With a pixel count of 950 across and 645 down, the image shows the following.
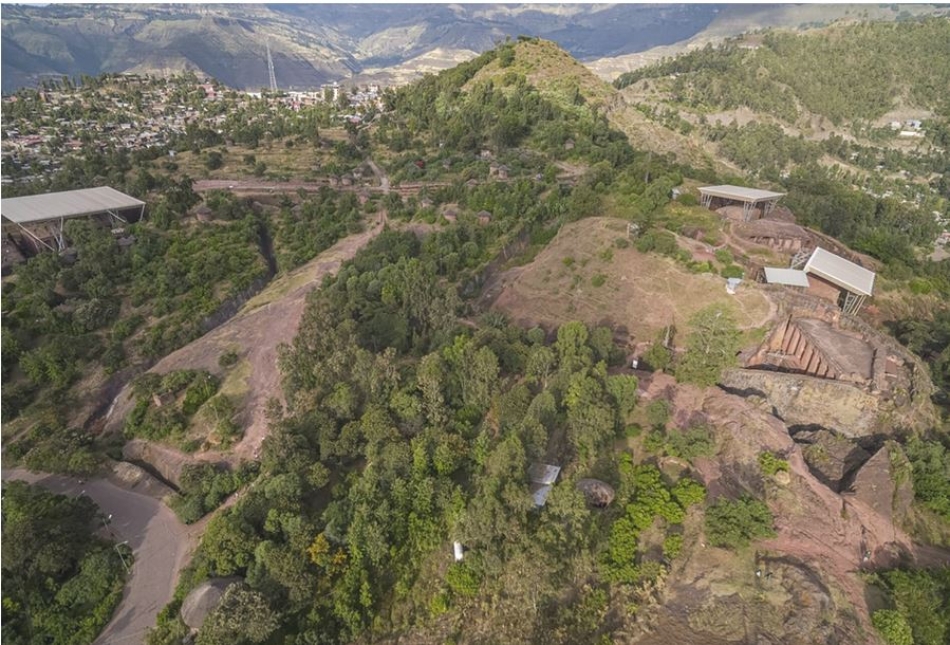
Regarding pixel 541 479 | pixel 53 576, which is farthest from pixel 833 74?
pixel 53 576

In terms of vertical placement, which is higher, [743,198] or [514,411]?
[743,198]

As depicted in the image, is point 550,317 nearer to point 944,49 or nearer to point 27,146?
point 27,146

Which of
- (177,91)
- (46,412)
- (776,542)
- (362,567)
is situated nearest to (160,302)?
(46,412)

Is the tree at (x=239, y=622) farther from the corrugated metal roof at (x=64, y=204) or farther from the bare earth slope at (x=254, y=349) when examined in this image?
the corrugated metal roof at (x=64, y=204)

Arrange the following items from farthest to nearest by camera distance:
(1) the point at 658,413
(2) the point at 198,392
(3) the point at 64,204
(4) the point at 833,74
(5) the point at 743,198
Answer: (4) the point at 833,74 < (3) the point at 64,204 < (5) the point at 743,198 < (2) the point at 198,392 < (1) the point at 658,413

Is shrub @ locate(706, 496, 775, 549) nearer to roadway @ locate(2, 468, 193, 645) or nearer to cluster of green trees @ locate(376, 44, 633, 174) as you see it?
roadway @ locate(2, 468, 193, 645)

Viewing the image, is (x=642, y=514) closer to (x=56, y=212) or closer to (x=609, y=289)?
(x=609, y=289)

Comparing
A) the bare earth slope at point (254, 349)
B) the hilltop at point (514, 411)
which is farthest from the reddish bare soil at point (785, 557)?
the bare earth slope at point (254, 349)
